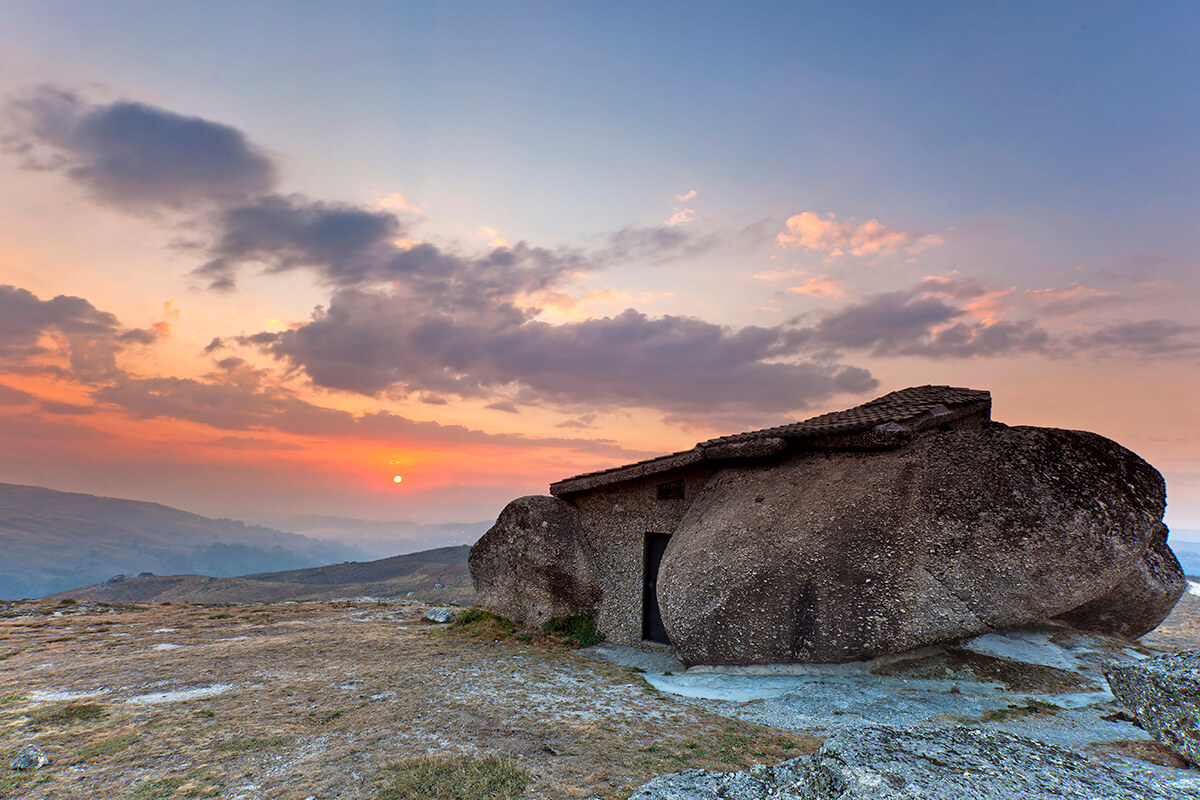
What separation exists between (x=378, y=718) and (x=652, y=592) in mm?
6806

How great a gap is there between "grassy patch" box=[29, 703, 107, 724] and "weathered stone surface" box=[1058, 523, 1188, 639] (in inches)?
569

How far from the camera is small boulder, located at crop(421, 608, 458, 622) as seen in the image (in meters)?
17.1

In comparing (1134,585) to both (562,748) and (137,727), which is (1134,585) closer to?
(562,748)

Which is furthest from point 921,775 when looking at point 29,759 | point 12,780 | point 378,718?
point 29,759

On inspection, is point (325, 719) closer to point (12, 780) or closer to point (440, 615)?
point (12, 780)

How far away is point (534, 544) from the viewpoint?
1410 centimetres

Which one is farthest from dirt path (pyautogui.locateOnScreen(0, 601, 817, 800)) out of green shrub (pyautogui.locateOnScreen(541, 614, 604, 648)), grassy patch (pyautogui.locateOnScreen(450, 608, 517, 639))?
green shrub (pyautogui.locateOnScreen(541, 614, 604, 648))

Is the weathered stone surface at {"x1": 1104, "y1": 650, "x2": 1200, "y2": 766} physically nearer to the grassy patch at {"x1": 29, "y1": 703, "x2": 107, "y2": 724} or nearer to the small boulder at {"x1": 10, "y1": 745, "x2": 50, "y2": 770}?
the small boulder at {"x1": 10, "y1": 745, "x2": 50, "y2": 770}

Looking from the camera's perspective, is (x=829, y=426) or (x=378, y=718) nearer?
(x=378, y=718)

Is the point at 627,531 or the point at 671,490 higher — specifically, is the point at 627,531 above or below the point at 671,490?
below

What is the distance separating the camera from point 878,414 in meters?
11.4

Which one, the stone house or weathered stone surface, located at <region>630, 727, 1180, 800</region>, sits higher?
the stone house

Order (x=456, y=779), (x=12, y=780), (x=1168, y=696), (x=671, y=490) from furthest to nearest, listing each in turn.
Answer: (x=671, y=490) → (x=12, y=780) → (x=456, y=779) → (x=1168, y=696)

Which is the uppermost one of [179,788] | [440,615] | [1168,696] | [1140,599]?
[1140,599]
